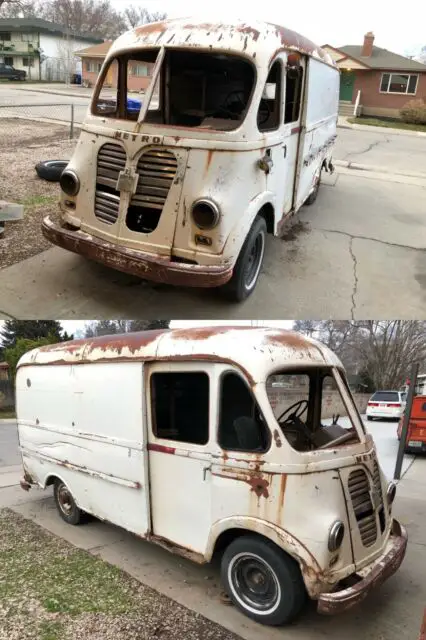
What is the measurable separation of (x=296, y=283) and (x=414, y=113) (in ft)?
97.1

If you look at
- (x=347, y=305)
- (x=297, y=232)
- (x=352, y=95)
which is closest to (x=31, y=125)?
(x=297, y=232)

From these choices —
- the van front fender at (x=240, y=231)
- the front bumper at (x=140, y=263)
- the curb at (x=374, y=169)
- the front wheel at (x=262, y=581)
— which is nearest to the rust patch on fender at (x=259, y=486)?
the front wheel at (x=262, y=581)

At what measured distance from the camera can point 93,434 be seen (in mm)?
5074

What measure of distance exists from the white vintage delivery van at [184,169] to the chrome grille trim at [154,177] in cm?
1

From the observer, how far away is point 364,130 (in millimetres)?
25516

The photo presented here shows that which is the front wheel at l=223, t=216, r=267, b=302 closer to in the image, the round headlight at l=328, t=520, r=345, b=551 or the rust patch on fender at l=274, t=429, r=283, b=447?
the rust patch on fender at l=274, t=429, r=283, b=447

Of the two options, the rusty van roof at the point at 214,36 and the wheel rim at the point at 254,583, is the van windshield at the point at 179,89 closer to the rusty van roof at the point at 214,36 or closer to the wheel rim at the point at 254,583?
the rusty van roof at the point at 214,36

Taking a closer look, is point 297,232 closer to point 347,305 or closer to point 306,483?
point 347,305

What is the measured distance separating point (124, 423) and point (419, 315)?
3906 mm

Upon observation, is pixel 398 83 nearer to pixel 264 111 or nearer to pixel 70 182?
pixel 264 111

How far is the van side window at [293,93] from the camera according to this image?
627 cm

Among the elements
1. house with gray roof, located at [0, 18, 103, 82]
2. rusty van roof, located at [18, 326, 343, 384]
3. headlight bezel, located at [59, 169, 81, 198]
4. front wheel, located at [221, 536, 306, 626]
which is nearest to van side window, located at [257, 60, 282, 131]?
headlight bezel, located at [59, 169, 81, 198]

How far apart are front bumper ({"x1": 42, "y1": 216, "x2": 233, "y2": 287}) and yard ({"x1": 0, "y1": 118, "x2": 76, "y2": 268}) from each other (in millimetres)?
1640

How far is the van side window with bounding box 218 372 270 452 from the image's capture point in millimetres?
3691
